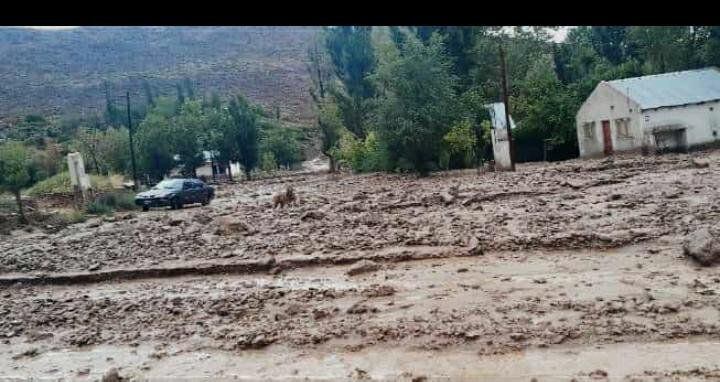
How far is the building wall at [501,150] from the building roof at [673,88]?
21.2ft

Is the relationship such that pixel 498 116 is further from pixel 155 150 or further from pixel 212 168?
pixel 212 168

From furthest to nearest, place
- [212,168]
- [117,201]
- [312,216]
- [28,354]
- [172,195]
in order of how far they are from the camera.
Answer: [212,168], [117,201], [172,195], [312,216], [28,354]

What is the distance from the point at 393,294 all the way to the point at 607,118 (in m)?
25.7

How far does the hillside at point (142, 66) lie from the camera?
79.8 m

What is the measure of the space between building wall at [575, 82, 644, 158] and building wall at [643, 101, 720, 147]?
511 millimetres

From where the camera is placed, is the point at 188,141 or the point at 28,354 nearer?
the point at 28,354

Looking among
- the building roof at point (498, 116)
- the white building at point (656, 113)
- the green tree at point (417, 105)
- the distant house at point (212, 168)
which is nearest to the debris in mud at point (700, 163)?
the white building at point (656, 113)

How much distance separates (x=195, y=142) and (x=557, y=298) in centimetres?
3811

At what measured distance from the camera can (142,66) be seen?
100688 mm

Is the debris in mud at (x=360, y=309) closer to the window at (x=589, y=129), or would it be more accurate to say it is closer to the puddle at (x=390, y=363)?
the puddle at (x=390, y=363)

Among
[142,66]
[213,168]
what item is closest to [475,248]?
[213,168]

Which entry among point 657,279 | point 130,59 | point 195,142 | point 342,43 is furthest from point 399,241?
point 130,59

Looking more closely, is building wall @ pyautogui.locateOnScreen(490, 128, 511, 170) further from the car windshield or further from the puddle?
the puddle

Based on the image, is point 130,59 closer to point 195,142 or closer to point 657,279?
point 195,142
